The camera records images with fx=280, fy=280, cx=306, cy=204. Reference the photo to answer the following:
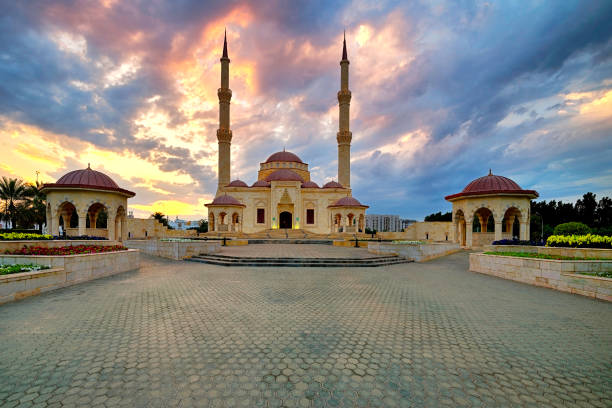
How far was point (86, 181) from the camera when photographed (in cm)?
1930

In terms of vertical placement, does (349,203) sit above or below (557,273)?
above

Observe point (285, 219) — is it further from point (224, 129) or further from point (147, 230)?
point (147, 230)

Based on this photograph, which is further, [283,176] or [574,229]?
[283,176]

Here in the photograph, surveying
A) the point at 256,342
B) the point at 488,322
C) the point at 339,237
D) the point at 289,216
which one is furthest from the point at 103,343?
the point at 289,216

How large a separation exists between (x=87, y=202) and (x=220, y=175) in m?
20.9

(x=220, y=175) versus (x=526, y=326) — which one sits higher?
(x=220, y=175)

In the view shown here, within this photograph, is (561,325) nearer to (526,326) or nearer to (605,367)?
(526,326)

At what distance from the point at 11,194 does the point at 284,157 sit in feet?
105

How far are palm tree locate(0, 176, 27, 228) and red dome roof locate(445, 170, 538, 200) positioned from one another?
139 ft

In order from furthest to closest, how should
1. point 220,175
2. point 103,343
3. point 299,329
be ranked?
1. point 220,175
2. point 299,329
3. point 103,343

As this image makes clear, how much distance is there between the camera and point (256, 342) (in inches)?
162

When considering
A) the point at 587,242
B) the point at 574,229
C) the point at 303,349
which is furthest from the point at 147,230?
the point at 574,229

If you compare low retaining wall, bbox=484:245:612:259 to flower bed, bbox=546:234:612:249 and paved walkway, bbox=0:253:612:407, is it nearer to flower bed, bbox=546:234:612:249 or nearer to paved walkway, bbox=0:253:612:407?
flower bed, bbox=546:234:612:249

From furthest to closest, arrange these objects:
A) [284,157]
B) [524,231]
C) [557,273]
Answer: [284,157], [524,231], [557,273]
